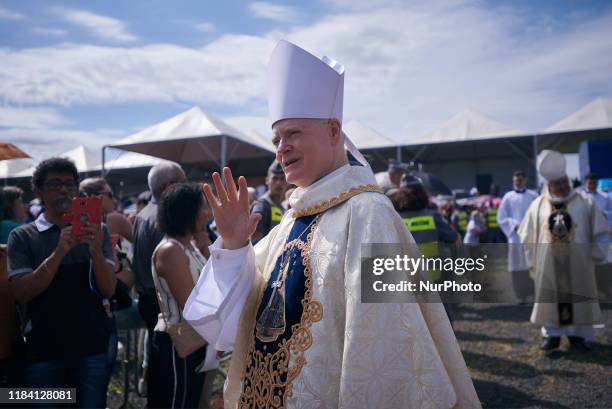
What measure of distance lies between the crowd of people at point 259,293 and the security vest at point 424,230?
1.71 meters

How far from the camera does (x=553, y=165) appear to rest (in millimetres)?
6309

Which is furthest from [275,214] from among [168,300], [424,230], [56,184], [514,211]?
[514,211]

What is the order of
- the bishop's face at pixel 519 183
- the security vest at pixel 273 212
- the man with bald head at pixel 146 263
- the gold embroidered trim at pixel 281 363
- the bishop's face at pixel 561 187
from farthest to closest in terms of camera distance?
1. the bishop's face at pixel 519 183
2. the bishop's face at pixel 561 187
3. the security vest at pixel 273 212
4. the man with bald head at pixel 146 263
5. the gold embroidered trim at pixel 281 363

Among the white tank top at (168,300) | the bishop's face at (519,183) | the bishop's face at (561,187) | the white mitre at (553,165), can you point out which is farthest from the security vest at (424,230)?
the bishop's face at (519,183)

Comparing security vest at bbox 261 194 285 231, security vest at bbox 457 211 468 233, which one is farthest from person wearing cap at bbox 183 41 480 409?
security vest at bbox 457 211 468 233

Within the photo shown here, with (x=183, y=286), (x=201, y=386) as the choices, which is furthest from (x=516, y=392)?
(x=183, y=286)

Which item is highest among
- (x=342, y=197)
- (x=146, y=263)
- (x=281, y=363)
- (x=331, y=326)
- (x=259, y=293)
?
(x=342, y=197)

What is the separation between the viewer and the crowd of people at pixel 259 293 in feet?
5.31

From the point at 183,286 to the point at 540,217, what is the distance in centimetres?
501

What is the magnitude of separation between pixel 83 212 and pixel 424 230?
10.3 feet

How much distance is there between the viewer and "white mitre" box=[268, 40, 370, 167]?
6.56ft

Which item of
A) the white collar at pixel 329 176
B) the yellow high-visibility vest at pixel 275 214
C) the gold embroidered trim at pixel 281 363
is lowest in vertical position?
the gold embroidered trim at pixel 281 363

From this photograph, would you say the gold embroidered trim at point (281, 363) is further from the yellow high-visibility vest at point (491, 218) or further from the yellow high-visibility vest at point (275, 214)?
the yellow high-visibility vest at point (491, 218)

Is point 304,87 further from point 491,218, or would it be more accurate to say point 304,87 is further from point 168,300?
point 491,218
